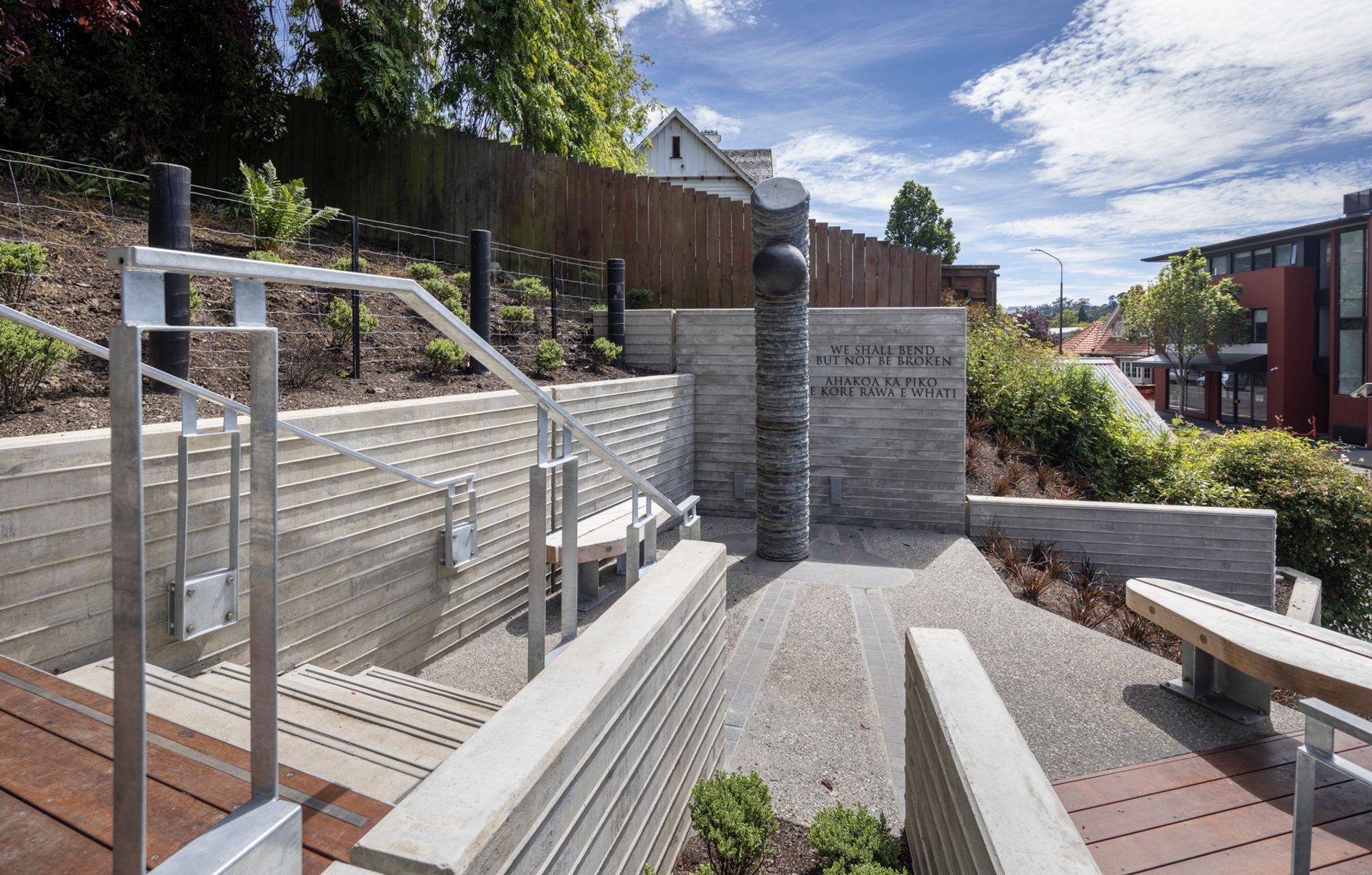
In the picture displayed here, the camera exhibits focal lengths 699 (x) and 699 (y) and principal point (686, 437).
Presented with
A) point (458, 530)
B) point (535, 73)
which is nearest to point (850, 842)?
point (458, 530)

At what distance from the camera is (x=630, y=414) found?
7.24m

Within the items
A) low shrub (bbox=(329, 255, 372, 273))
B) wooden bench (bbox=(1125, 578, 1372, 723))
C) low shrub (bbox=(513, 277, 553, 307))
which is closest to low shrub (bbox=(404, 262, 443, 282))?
low shrub (bbox=(329, 255, 372, 273))

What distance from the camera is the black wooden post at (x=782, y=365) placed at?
637 cm

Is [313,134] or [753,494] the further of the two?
[313,134]

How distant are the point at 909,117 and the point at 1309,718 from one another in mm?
20077

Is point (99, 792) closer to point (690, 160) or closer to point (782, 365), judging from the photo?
point (782, 365)

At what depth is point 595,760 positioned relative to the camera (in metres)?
1.92

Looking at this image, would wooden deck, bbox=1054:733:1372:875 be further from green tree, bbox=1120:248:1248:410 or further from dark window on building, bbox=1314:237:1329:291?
green tree, bbox=1120:248:1248:410

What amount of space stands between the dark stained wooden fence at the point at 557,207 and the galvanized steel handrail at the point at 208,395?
21.1 feet

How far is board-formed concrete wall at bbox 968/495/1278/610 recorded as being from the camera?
720 cm

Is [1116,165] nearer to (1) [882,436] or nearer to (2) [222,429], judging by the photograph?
(1) [882,436]

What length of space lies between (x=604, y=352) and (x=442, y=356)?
2689 mm

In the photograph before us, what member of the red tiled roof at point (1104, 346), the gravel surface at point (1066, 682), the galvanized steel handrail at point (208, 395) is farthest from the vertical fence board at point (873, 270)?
the red tiled roof at point (1104, 346)

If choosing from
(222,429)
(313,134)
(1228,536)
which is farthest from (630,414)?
(313,134)
